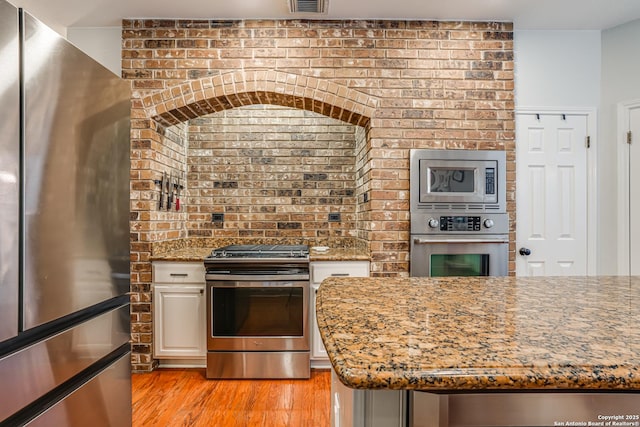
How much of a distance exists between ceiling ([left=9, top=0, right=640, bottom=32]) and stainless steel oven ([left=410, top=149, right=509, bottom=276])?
1024 mm

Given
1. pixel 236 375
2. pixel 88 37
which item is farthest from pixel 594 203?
pixel 88 37

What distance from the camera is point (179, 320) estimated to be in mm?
2859

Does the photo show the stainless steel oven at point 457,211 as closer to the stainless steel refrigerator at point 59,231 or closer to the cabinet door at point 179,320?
the cabinet door at point 179,320

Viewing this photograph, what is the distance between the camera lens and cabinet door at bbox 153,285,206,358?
286 centimetres

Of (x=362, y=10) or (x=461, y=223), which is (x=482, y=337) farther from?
(x=362, y=10)

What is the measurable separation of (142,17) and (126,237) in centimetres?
207

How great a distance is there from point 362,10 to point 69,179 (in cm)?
232

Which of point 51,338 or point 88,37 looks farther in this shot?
point 88,37

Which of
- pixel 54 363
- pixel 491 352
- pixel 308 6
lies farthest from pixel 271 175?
pixel 491 352

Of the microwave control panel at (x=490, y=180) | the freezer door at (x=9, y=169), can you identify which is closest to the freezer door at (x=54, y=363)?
the freezer door at (x=9, y=169)

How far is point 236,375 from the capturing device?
9.04ft

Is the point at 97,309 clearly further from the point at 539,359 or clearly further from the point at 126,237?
the point at 539,359

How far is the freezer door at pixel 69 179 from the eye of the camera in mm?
1080

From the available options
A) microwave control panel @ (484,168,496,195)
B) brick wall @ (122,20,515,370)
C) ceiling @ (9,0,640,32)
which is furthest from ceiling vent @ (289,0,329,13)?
microwave control panel @ (484,168,496,195)
